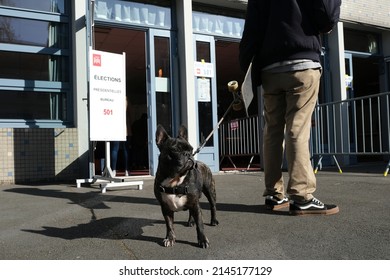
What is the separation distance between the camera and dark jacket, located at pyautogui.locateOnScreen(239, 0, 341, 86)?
3.24m

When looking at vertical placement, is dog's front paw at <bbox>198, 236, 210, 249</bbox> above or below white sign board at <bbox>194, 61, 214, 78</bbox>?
below

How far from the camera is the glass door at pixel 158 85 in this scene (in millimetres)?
7504

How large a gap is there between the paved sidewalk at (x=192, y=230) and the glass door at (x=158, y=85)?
2775 mm

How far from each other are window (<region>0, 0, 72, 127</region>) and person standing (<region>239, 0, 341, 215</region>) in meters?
4.47

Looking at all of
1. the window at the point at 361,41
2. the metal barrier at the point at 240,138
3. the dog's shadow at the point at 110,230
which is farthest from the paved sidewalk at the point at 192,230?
the window at the point at 361,41

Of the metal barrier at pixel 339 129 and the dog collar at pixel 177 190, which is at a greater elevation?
the metal barrier at pixel 339 129

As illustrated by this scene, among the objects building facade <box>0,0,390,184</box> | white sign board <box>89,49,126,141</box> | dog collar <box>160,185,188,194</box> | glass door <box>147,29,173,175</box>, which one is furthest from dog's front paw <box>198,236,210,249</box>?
glass door <box>147,29,173,175</box>

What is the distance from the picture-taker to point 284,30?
3.31 meters

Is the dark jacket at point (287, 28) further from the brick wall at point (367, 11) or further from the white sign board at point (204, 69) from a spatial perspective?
the brick wall at point (367, 11)

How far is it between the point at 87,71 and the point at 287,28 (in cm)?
425

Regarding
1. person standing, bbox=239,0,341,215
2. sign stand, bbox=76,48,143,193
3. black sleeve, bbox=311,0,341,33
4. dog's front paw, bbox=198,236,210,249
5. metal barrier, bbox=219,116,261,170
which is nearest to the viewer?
dog's front paw, bbox=198,236,210,249

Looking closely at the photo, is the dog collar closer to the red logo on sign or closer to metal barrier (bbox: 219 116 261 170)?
the red logo on sign
